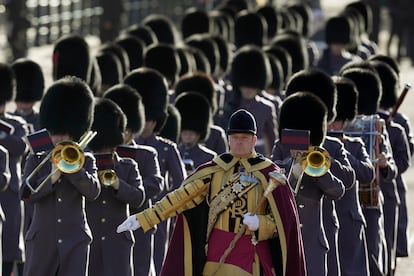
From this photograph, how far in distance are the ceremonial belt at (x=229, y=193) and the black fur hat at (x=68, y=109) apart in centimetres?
151

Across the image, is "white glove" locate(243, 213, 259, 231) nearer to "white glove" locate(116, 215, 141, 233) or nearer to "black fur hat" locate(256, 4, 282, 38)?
"white glove" locate(116, 215, 141, 233)

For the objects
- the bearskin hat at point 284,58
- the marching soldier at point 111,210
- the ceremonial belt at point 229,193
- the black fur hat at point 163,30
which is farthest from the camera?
the black fur hat at point 163,30

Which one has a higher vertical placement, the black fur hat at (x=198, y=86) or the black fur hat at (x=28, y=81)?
the black fur hat at (x=28, y=81)

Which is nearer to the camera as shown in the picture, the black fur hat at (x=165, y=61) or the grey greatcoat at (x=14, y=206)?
the grey greatcoat at (x=14, y=206)

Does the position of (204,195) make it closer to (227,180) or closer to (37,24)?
(227,180)

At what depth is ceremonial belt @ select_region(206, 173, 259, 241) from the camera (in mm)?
9625

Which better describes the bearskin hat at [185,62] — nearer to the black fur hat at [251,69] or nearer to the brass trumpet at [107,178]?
the black fur hat at [251,69]

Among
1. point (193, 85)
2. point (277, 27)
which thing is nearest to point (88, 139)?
point (193, 85)

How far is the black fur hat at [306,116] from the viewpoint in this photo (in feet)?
36.7

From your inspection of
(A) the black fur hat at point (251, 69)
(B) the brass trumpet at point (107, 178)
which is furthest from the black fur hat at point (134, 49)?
(B) the brass trumpet at point (107, 178)

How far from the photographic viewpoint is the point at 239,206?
31.7 ft

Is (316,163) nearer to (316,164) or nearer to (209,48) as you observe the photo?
(316,164)

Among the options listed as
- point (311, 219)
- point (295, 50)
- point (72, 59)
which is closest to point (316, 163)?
point (311, 219)

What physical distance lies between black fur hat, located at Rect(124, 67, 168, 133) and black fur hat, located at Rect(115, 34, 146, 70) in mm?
4330
